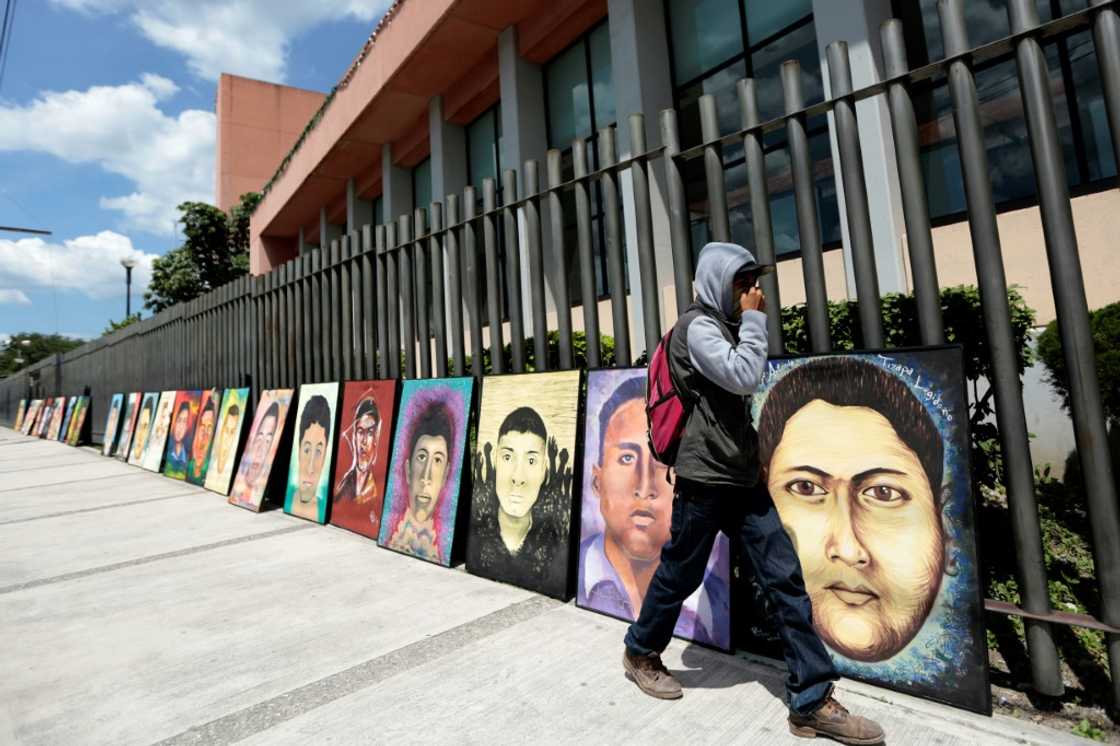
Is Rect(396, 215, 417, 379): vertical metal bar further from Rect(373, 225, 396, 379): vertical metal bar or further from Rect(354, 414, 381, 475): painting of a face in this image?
Rect(354, 414, 381, 475): painting of a face

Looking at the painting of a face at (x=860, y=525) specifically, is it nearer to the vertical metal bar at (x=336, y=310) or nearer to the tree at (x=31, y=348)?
the vertical metal bar at (x=336, y=310)

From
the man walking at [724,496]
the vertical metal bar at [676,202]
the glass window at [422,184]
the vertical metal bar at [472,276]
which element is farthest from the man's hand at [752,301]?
the glass window at [422,184]

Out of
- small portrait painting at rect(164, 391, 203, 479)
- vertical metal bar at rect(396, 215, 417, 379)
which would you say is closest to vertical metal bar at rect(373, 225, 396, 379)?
vertical metal bar at rect(396, 215, 417, 379)

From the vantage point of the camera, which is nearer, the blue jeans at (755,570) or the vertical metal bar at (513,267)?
the blue jeans at (755,570)

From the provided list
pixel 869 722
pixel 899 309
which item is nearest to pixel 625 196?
pixel 899 309

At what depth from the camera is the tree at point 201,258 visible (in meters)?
28.2

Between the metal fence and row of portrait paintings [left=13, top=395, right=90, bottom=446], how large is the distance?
629 inches

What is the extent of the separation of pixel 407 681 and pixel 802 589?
5.88ft

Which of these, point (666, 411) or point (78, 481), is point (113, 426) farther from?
point (666, 411)

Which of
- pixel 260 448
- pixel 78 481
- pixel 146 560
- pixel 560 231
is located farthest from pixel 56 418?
pixel 560 231

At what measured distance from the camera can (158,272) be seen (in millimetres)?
28906

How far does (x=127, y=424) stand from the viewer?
43.2 ft

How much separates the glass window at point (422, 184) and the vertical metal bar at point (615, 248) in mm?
13263

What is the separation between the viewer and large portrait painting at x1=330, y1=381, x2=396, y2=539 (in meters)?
5.45
